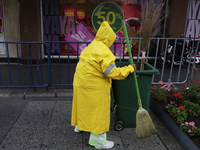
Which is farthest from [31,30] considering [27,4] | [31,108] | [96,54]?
[96,54]

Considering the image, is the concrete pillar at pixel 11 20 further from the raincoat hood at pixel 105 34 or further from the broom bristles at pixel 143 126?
the broom bristles at pixel 143 126

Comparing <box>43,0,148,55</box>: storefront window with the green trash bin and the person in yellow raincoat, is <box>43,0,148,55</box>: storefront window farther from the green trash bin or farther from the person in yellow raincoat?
the person in yellow raincoat

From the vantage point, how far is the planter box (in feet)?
8.54

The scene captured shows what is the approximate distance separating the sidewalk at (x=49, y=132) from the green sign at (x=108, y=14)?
16.9 feet

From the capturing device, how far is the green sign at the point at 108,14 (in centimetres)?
820

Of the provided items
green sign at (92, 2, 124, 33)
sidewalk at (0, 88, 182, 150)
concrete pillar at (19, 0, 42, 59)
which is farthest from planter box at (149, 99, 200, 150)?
concrete pillar at (19, 0, 42, 59)

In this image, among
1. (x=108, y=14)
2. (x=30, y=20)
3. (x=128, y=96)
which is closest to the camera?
(x=128, y=96)

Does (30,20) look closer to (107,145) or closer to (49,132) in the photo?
(49,132)

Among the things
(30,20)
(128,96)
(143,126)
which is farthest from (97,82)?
(30,20)

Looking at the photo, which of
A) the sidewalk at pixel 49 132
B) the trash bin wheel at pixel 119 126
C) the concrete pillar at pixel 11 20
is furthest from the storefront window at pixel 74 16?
the trash bin wheel at pixel 119 126

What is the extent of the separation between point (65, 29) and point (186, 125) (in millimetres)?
6866

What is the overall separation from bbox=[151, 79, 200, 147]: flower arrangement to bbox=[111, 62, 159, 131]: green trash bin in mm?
585

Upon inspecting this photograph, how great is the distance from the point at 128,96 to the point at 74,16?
621 centimetres

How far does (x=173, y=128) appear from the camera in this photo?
306 cm
